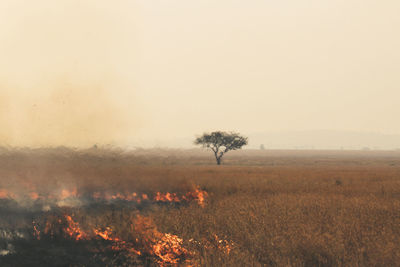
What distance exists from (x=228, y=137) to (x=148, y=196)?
55.7 metres

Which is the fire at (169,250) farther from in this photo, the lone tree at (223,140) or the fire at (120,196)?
the lone tree at (223,140)

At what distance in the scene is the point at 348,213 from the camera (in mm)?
13352

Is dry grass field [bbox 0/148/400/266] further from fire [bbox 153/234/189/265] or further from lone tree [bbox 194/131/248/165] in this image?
lone tree [bbox 194/131/248/165]

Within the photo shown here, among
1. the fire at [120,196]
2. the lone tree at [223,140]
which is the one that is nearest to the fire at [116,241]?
the fire at [120,196]

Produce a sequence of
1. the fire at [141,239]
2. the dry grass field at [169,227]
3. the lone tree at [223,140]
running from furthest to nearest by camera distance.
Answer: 1. the lone tree at [223,140]
2. the fire at [141,239]
3. the dry grass field at [169,227]

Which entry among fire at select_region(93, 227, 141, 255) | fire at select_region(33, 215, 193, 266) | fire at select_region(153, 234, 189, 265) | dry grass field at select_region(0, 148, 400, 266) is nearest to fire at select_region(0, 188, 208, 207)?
dry grass field at select_region(0, 148, 400, 266)

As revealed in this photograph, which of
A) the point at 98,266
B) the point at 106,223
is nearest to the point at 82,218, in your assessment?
the point at 106,223

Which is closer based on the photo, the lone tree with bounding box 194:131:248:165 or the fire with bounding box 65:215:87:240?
the fire with bounding box 65:215:87:240

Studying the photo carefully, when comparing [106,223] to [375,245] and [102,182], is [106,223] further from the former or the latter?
[102,182]

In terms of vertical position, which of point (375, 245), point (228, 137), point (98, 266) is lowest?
point (98, 266)

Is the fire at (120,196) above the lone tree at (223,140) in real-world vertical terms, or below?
below

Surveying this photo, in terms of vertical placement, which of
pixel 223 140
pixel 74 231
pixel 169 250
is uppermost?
pixel 223 140

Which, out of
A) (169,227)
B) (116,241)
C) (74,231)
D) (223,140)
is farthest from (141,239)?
(223,140)

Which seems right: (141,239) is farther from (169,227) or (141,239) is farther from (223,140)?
(223,140)
